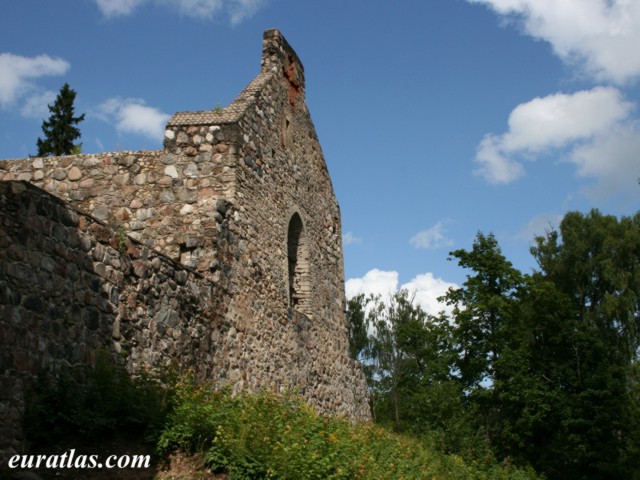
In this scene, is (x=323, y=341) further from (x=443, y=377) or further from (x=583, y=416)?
(x=583, y=416)

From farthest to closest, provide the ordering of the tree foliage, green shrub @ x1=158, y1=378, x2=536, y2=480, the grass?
the tree foliage
green shrub @ x1=158, y1=378, x2=536, y2=480
the grass

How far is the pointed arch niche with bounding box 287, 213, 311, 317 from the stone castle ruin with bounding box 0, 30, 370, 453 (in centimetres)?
3

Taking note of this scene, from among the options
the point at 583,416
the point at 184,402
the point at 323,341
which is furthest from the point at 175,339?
the point at 583,416

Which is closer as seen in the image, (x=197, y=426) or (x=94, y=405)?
(x=94, y=405)

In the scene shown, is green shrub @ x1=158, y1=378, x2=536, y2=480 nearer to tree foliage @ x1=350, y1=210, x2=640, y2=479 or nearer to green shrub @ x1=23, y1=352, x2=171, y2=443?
green shrub @ x1=23, y1=352, x2=171, y2=443

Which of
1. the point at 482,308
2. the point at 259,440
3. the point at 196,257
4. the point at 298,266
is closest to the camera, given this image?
the point at 259,440

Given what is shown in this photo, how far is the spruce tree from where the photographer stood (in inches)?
1182

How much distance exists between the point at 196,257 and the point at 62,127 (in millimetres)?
21128

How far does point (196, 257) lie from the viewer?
1230 cm

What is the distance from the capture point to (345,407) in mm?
17875

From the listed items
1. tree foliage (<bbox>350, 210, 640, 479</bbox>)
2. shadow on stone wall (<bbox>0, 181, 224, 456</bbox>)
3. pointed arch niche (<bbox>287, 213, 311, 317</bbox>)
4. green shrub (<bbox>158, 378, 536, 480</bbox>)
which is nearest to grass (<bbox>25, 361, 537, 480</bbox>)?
green shrub (<bbox>158, 378, 536, 480</bbox>)

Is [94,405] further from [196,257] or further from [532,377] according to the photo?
[532,377]

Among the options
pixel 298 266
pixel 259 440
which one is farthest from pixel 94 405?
pixel 298 266

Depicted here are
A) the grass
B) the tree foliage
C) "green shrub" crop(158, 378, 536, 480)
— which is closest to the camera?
the grass
